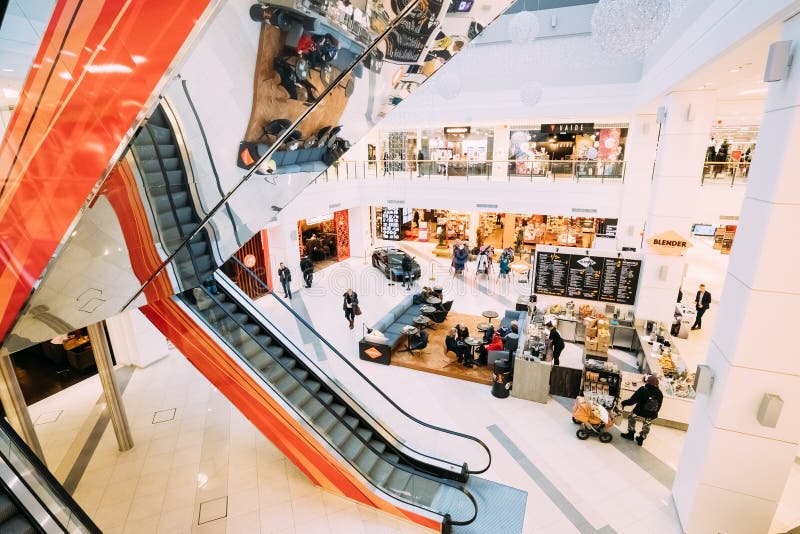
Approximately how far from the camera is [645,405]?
6.30 m

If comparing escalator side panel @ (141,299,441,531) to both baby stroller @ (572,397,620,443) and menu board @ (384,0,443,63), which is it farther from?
menu board @ (384,0,443,63)

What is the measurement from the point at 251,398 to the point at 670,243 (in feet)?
30.0

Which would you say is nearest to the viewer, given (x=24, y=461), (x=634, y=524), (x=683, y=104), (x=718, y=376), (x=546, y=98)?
(x=24, y=461)

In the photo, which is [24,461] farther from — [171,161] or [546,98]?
[546,98]

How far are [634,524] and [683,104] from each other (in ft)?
26.0

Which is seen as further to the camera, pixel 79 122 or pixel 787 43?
pixel 787 43

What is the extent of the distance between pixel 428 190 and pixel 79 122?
15.0 meters

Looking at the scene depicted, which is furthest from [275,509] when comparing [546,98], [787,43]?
[546,98]

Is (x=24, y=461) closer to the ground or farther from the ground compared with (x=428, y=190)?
closer to the ground

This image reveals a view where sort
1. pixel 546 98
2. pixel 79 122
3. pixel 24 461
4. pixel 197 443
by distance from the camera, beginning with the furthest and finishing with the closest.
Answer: pixel 546 98
pixel 197 443
pixel 24 461
pixel 79 122

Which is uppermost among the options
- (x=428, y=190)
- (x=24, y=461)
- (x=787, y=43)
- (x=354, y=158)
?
(x=787, y=43)

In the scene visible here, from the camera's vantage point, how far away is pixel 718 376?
4605 millimetres

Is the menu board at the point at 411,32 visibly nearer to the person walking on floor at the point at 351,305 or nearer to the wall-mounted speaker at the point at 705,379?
the wall-mounted speaker at the point at 705,379

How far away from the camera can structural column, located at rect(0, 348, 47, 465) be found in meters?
5.05
